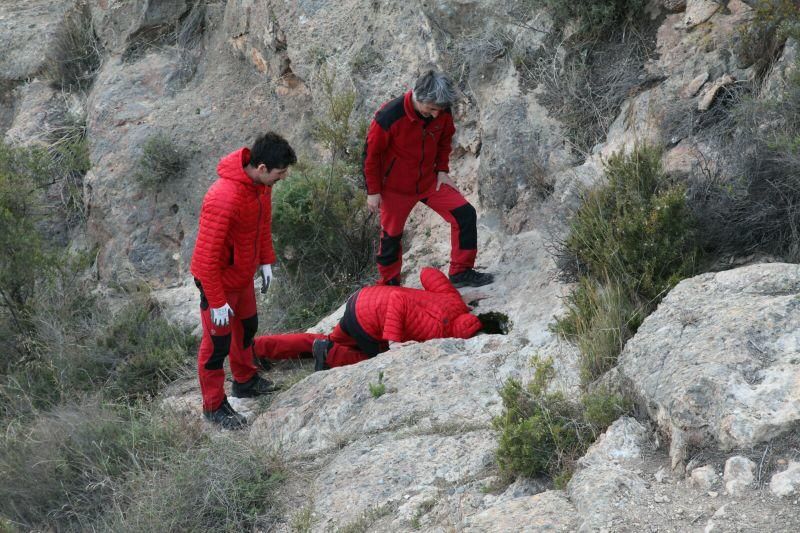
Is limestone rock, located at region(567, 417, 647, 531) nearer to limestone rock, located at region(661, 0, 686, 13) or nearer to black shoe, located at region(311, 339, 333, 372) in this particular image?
black shoe, located at region(311, 339, 333, 372)

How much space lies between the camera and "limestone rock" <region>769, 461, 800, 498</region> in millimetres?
3016

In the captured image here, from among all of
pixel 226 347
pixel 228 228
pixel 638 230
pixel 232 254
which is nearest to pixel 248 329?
pixel 226 347

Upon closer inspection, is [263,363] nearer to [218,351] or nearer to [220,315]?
[218,351]

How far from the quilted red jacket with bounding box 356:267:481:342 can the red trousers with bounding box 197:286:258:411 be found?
782mm

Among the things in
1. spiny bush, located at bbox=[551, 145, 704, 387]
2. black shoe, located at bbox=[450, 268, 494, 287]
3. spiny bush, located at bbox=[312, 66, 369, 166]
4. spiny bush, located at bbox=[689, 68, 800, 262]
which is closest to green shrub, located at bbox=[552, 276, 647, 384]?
spiny bush, located at bbox=[551, 145, 704, 387]

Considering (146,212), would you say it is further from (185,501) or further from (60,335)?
(185,501)

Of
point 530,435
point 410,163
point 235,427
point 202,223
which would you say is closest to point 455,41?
point 410,163

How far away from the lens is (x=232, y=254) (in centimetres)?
539

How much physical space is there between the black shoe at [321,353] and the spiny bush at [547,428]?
2406 mm

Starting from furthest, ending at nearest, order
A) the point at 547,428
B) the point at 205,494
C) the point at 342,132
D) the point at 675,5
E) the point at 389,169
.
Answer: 1. the point at 342,132
2. the point at 675,5
3. the point at 389,169
4. the point at 205,494
5. the point at 547,428

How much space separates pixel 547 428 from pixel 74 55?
10153 mm

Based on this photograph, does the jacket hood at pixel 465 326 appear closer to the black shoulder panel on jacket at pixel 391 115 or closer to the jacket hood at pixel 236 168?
the black shoulder panel on jacket at pixel 391 115

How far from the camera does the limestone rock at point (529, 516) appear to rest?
3197 mm

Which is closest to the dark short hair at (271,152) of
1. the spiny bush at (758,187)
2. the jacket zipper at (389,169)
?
the jacket zipper at (389,169)
